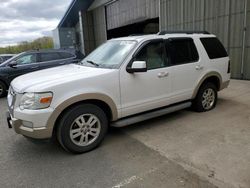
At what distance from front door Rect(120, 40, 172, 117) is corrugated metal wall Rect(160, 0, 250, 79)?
5821mm

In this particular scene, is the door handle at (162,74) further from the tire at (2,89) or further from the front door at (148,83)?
the tire at (2,89)

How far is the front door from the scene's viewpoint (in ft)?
12.4

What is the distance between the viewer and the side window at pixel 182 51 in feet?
14.5

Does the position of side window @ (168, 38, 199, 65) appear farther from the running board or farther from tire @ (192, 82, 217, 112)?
the running board

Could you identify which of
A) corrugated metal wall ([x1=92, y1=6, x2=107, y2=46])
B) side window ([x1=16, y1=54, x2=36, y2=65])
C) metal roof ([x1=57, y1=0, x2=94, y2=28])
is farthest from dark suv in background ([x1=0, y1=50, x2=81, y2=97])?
metal roof ([x1=57, y1=0, x2=94, y2=28])

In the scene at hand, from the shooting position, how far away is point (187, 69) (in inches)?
179

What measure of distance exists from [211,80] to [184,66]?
1.11 m

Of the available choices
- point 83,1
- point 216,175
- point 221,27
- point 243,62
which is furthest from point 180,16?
point 83,1

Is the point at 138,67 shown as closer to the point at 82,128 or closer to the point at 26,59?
the point at 82,128

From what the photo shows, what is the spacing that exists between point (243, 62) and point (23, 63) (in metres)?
8.64

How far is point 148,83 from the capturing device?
13.1ft

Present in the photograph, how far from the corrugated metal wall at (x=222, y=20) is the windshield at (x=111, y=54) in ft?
20.8

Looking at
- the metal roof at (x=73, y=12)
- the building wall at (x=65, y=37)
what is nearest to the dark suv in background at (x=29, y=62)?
the metal roof at (x=73, y=12)

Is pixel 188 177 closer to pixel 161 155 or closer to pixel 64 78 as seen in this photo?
pixel 161 155
